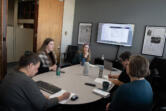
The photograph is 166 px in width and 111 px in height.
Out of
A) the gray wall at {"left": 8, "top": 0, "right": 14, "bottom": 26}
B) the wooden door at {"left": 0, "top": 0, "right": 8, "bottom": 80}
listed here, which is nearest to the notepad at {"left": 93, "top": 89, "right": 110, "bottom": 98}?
the wooden door at {"left": 0, "top": 0, "right": 8, "bottom": 80}

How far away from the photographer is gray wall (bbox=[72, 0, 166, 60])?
3.58 meters

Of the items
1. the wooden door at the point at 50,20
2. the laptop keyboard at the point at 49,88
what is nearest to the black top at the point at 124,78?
the laptop keyboard at the point at 49,88

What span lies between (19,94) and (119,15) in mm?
3731

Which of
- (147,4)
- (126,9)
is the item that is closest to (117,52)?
(126,9)

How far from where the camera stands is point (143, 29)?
12.3 ft

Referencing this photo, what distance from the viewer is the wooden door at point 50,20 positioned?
3537 mm

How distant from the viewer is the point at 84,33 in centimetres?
471

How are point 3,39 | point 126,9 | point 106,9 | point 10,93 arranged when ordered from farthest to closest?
point 106,9 < point 126,9 < point 3,39 < point 10,93

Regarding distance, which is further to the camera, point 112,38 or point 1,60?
point 112,38

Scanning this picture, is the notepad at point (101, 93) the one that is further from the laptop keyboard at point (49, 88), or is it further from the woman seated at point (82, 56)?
the woman seated at point (82, 56)

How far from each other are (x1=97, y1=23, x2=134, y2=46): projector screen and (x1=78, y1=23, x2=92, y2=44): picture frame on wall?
40 cm

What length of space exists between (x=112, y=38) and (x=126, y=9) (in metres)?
0.92

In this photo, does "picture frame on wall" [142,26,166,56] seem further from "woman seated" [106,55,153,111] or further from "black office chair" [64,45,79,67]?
"woman seated" [106,55,153,111]

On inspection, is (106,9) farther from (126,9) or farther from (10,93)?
(10,93)
